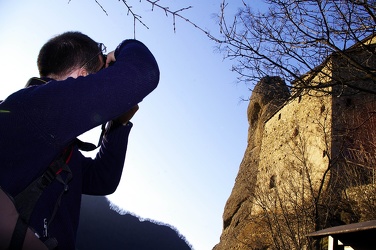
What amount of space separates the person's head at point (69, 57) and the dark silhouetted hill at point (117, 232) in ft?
177

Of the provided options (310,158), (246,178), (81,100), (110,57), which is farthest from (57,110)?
(246,178)

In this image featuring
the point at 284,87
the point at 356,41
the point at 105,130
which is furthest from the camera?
the point at 284,87

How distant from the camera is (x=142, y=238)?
63.0 metres

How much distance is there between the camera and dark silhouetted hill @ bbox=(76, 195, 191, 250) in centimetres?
5422

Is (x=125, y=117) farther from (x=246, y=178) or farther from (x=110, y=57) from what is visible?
(x=246, y=178)

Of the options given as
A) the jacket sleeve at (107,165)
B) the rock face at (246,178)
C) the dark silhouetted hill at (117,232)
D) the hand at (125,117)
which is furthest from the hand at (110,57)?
Result: the dark silhouetted hill at (117,232)

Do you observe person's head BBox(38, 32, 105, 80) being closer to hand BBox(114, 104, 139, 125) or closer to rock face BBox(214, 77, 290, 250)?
hand BBox(114, 104, 139, 125)

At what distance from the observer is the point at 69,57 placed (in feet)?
4.07

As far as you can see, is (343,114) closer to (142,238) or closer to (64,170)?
(64,170)

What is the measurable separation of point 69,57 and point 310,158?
515 inches

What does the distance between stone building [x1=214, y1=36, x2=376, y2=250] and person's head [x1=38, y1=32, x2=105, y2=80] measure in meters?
3.58

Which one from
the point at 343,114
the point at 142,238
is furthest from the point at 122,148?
the point at 142,238

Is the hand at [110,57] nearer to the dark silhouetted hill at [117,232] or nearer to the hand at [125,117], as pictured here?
the hand at [125,117]

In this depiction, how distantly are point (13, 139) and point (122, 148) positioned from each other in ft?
2.59
